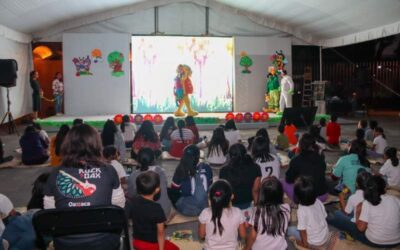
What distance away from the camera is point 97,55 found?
541 inches

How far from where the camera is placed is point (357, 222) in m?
3.55

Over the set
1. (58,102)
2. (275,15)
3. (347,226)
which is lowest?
(347,226)

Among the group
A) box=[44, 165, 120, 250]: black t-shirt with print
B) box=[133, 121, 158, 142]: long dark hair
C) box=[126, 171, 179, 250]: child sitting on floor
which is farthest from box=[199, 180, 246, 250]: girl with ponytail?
box=[133, 121, 158, 142]: long dark hair

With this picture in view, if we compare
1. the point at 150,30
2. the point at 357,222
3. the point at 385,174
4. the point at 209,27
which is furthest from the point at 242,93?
the point at 357,222

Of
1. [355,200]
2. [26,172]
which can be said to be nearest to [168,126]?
[26,172]

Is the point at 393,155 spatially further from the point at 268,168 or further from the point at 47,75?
the point at 47,75

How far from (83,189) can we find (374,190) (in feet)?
7.19

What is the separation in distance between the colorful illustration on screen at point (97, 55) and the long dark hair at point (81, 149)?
38.2ft

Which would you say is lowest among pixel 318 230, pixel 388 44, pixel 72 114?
pixel 318 230

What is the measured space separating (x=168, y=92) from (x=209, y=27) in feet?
8.35

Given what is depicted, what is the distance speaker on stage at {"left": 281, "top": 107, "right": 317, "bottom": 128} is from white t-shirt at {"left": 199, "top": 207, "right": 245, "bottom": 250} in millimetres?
7653

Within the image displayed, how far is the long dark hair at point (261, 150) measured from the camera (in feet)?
15.3

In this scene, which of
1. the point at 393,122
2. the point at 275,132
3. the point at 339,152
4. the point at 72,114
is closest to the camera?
the point at 339,152

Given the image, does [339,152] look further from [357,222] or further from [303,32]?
[303,32]
